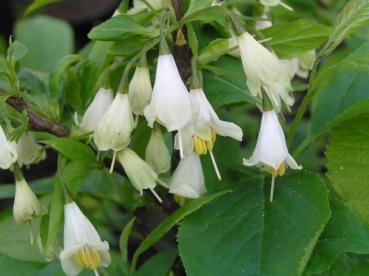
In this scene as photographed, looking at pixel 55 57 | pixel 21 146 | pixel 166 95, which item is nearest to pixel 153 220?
pixel 55 57

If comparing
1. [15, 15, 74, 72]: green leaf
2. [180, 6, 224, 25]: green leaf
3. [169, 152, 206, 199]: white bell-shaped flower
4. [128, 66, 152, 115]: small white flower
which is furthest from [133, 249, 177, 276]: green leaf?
[15, 15, 74, 72]: green leaf

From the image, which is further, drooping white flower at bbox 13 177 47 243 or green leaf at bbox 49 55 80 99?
green leaf at bbox 49 55 80 99

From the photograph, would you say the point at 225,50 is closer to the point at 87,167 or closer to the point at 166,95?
the point at 166,95

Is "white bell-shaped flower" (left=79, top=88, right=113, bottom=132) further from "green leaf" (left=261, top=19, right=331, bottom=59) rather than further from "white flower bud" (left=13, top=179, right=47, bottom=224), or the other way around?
"green leaf" (left=261, top=19, right=331, bottom=59)

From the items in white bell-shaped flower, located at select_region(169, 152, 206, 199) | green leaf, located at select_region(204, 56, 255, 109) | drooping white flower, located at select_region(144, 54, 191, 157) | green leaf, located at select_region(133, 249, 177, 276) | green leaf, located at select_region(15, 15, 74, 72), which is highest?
drooping white flower, located at select_region(144, 54, 191, 157)

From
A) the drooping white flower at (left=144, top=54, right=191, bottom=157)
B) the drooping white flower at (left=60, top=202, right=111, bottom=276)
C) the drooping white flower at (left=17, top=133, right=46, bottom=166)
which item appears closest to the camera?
the drooping white flower at (left=144, top=54, right=191, bottom=157)

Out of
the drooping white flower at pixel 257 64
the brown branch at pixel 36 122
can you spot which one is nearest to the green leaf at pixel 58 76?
the brown branch at pixel 36 122

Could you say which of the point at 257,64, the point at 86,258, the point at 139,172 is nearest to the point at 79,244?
the point at 86,258
